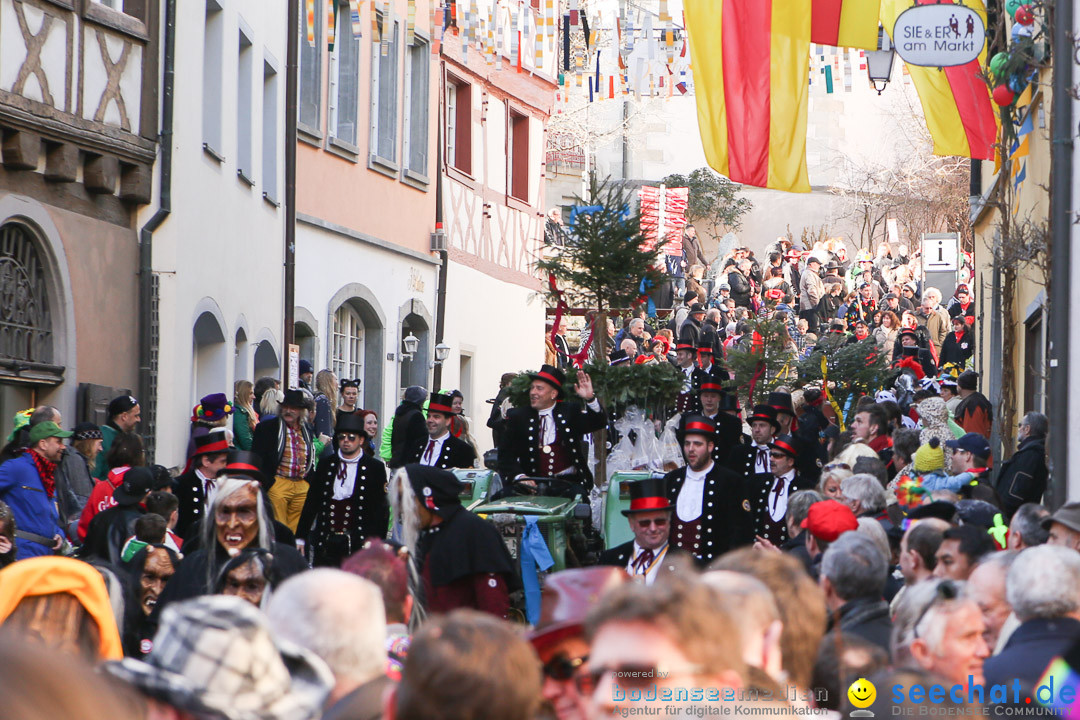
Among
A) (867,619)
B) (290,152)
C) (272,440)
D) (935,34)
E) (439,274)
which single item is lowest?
(867,619)

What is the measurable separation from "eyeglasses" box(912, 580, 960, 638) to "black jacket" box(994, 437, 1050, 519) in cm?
557

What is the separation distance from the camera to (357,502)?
448 inches

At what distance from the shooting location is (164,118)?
15695mm

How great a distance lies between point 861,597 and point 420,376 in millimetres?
19983

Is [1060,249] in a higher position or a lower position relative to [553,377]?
higher

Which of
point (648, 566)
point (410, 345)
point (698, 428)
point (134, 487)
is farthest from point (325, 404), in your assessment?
point (648, 566)

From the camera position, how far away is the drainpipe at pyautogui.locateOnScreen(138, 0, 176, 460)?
1551 cm

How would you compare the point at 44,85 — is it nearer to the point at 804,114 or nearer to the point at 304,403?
the point at 304,403

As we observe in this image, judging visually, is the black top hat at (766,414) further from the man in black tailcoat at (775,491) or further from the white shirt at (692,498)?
the white shirt at (692,498)

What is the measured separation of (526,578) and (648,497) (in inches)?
113

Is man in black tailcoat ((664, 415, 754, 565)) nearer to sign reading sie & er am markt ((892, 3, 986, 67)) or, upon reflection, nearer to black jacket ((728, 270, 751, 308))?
sign reading sie & er am markt ((892, 3, 986, 67))

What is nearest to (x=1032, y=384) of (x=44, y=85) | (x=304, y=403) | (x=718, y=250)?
(x=304, y=403)

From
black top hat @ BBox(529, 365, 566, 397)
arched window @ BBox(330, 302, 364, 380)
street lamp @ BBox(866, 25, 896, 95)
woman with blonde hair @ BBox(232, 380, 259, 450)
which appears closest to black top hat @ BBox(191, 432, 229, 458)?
black top hat @ BBox(529, 365, 566, 397)

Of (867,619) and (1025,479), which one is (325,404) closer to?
(1025,479)
